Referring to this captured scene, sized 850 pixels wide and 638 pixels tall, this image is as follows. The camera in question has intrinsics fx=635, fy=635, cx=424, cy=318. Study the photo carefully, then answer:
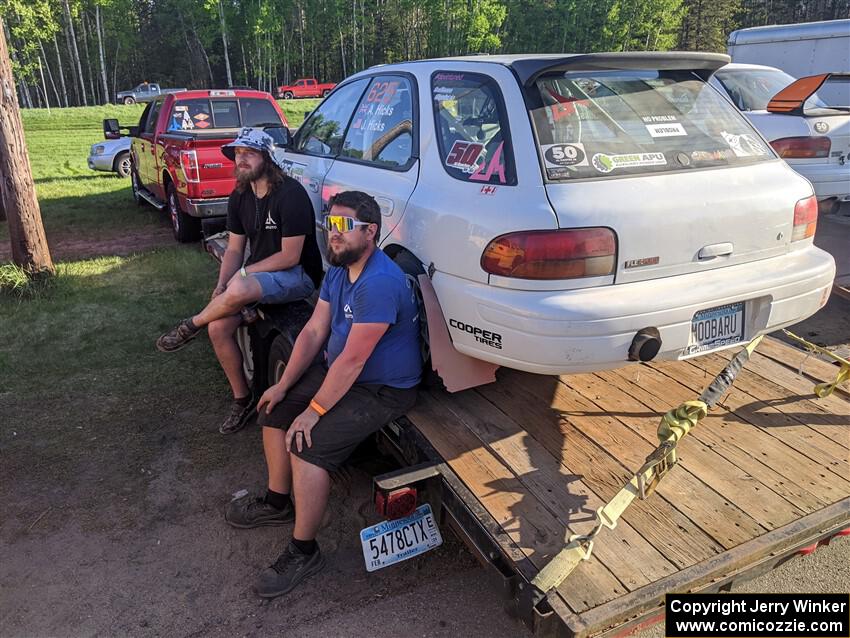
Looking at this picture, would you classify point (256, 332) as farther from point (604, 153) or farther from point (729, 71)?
point (729, 71)

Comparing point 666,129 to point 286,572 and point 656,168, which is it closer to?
point 656,168

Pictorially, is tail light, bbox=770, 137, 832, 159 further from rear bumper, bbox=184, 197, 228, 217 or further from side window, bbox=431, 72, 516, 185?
rear bumper, bbox=184, 197, 228, 217

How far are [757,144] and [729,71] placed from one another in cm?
551

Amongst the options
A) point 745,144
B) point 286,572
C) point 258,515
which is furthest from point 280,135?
point 286,572

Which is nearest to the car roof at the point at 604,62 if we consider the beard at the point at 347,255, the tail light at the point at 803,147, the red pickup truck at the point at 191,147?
the beard at the point at 347,255

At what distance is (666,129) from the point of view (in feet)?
9.86

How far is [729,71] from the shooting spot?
786cm

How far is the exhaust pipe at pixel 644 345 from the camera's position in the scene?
8.59ft

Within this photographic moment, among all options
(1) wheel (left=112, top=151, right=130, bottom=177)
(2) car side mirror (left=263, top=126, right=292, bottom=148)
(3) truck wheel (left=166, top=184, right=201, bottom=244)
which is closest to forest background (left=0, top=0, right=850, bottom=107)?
(1) wheel (left=112, top=151, right=130, bottom=177)

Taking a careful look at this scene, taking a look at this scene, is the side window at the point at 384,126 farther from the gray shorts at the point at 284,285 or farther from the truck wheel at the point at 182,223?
the truck wheel at the point at 182,223

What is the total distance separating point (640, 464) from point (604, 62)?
1763mm

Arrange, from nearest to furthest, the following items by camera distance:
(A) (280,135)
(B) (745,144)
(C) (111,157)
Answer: (B) (745,144) → (A) (280,135) → (C) (111,157)

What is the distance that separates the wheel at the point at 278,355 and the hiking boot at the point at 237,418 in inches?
9.8

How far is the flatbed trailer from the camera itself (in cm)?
204
